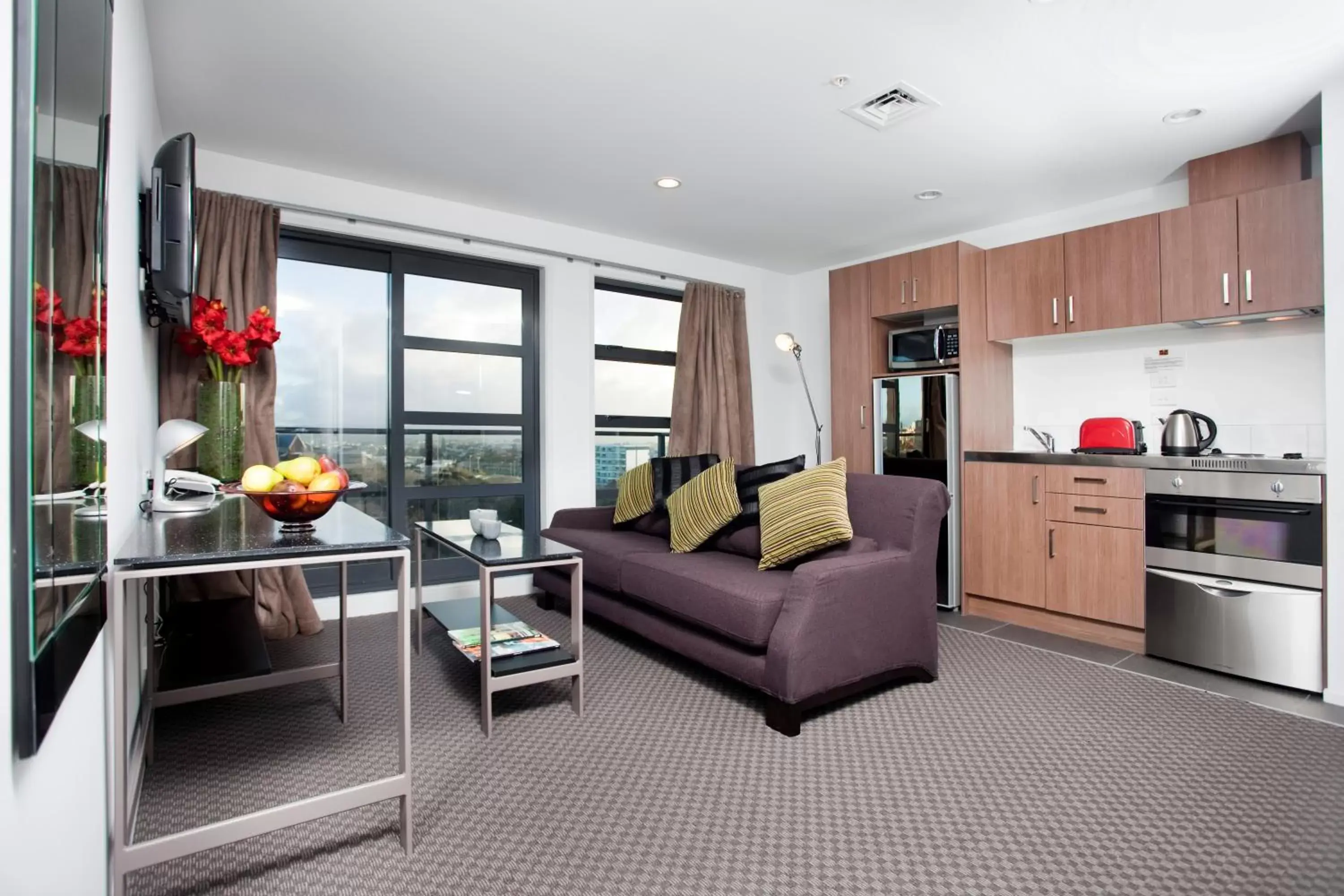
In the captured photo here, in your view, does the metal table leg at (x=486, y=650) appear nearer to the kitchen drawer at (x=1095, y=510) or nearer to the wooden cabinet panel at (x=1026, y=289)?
the kitchen drawer at (x=1095, y=510)

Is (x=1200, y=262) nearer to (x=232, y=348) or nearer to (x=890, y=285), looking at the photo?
(x=890, y=285)

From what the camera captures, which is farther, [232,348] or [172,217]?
[232,348]

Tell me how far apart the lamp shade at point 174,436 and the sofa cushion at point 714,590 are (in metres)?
1.75

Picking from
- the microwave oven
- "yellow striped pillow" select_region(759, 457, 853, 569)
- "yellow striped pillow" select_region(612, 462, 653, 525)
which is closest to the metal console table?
"yellow striped pillow" select_region(759, 457, 853, 569)

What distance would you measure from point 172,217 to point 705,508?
231cm

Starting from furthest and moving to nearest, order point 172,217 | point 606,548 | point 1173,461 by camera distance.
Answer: point 606,548
point 1173,461
point 172,217

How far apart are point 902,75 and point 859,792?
256cm

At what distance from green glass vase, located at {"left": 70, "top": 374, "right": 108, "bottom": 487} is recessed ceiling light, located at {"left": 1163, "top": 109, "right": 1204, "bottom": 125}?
3807mm

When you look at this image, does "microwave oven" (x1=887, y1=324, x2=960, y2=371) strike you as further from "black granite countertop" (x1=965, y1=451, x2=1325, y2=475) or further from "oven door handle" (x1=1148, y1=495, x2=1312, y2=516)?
"oven door handle" (x1=1148, y1=495, x2=1312, y2=516)

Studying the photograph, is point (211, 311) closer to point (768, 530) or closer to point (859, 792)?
point (768, 530)

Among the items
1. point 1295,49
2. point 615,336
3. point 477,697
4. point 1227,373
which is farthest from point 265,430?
point 1227,373

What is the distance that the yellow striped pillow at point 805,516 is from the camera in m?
2.70

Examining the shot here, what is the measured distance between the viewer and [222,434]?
2822 mm

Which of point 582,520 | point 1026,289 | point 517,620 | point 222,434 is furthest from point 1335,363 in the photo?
point 222,434
